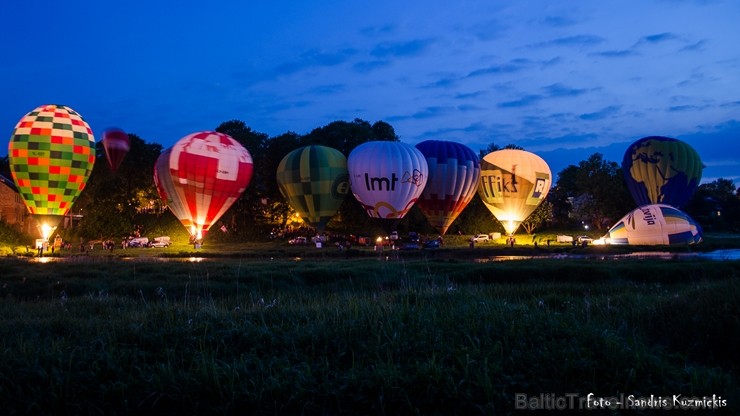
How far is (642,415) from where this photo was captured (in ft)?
16.3

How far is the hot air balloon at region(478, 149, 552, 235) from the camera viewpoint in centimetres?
4366

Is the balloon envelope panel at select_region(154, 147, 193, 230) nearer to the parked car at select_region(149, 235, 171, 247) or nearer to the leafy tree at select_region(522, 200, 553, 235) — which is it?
the parked car at select_region(149, 235, 171, 247)

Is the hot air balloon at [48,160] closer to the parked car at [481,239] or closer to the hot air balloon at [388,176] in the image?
the hot air balloon at [388,176]

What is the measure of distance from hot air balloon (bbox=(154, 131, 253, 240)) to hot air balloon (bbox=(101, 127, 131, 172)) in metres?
8.71

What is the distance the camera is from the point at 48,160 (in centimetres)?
3856

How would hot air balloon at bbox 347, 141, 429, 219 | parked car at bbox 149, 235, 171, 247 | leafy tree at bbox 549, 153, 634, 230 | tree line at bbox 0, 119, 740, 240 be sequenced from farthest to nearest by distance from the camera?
1. leafy tree at bbox 549, 153, 634, 230
2. tree line at bbox 0, 119, 740, 240
3. parked car at bbox 149, 235, 171, 247
4. hot air balloon at bbox 347, 141, 429, 219

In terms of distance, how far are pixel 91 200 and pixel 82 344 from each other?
5396 centimetres

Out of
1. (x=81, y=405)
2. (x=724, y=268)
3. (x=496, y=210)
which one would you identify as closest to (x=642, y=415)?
(x=81, y=405)

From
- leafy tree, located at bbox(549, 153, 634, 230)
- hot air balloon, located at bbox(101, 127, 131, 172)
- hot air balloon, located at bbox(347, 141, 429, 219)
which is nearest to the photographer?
hot air balloon, located at bbox(347, 141, 429, 219)

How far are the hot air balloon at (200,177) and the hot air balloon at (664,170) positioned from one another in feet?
110

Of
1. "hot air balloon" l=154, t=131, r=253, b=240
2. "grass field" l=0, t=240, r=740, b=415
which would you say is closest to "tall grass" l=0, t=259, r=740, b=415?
"grass field" l=0, t=240, r=740, b=415

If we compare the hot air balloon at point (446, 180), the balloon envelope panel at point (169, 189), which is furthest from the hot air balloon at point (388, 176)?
the balloon envelope panel at point (169, 189)

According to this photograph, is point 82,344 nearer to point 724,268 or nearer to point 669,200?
point 724,268

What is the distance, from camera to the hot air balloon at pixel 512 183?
43.7m
